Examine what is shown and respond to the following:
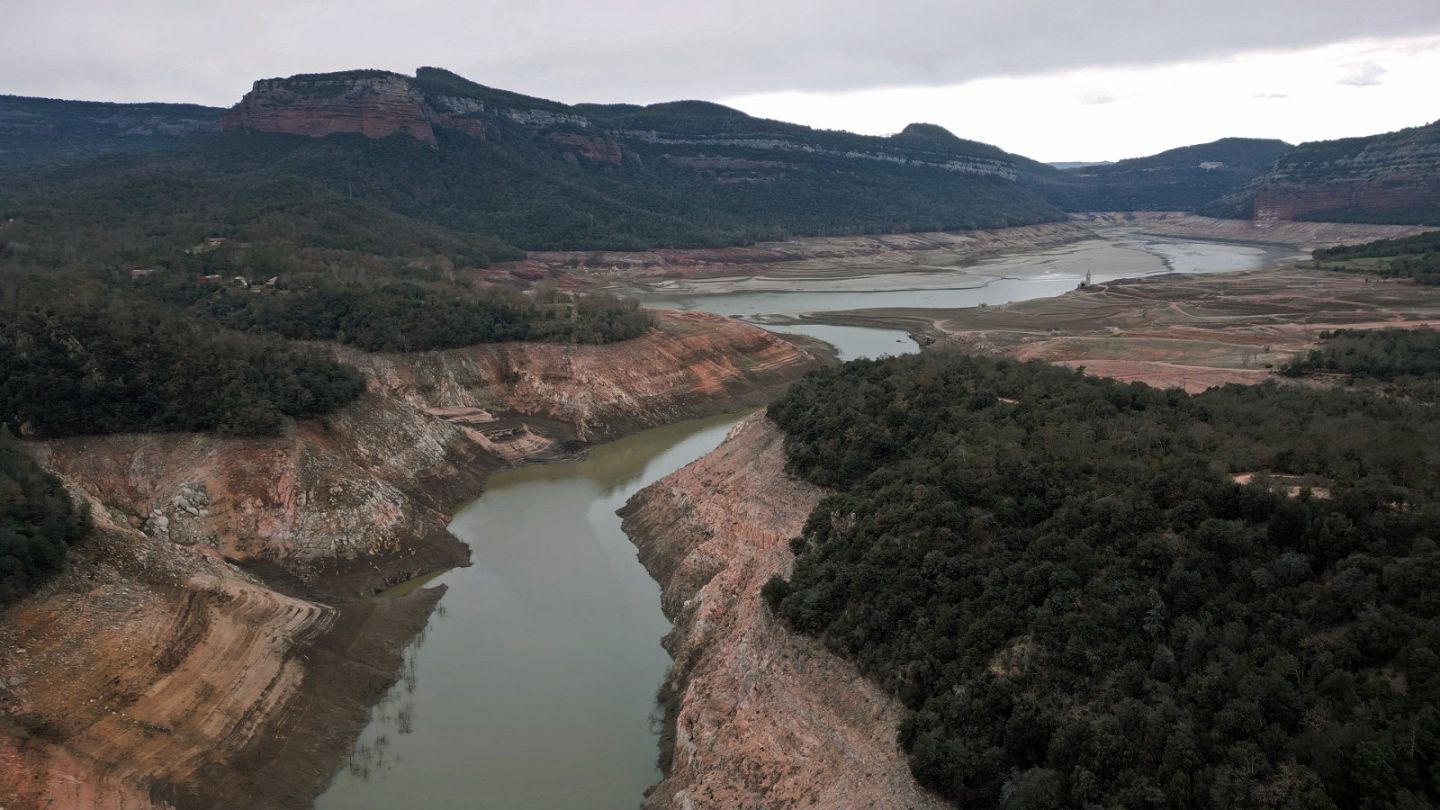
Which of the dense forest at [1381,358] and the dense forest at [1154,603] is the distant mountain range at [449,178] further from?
the dense forest at [1381,358]

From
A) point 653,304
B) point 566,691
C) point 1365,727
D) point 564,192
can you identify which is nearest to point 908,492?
point 566,691

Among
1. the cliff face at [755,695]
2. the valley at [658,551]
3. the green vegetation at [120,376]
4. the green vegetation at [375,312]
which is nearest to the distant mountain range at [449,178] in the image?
the valley at [658,551]

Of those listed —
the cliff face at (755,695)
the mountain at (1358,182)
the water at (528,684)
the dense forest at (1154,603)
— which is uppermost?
the mountain at (1358,182)

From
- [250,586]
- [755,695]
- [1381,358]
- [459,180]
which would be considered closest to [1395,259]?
[1381,358]

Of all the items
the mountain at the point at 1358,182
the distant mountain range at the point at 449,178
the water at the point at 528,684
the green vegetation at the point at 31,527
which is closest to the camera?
the water at the point at 528,684

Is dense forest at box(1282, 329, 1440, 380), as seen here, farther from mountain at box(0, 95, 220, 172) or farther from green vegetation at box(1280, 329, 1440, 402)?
mountain at box(0, 95, 220, 172)

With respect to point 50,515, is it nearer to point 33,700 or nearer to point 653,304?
point 33,700
